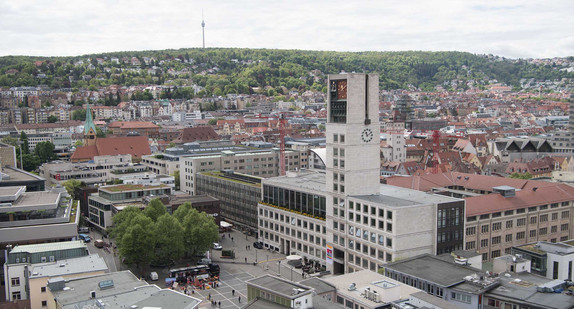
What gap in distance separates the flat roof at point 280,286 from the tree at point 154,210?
3431cm

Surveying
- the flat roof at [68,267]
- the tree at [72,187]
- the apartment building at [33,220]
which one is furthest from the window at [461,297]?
the tree at [72,187]

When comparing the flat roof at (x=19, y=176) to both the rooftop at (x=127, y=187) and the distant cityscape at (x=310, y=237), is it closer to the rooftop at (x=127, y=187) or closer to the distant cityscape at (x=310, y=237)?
the distant cityscape at (x=310, y=237)

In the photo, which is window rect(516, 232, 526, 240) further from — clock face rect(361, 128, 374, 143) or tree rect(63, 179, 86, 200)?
tree rect(63, 179, 86, 200)

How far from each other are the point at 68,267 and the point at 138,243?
1398 centimetres

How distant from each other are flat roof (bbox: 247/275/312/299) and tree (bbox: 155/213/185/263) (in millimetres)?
25939

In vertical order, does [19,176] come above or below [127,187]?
above

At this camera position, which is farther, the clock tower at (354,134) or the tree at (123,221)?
Result: the tree at (123,221)

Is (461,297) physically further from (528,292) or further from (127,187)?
(127,187)

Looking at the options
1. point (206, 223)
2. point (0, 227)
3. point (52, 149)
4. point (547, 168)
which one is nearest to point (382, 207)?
point (206, 223)

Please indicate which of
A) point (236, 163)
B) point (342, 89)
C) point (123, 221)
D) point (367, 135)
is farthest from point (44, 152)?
point (367, 135)

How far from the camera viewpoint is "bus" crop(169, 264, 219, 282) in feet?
212

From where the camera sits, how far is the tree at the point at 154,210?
73.8 meters

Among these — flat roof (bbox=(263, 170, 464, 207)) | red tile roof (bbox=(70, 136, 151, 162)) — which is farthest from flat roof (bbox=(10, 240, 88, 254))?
red tile roof (bbox=(70, 136, 151, 162))

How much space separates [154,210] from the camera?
74.2m
